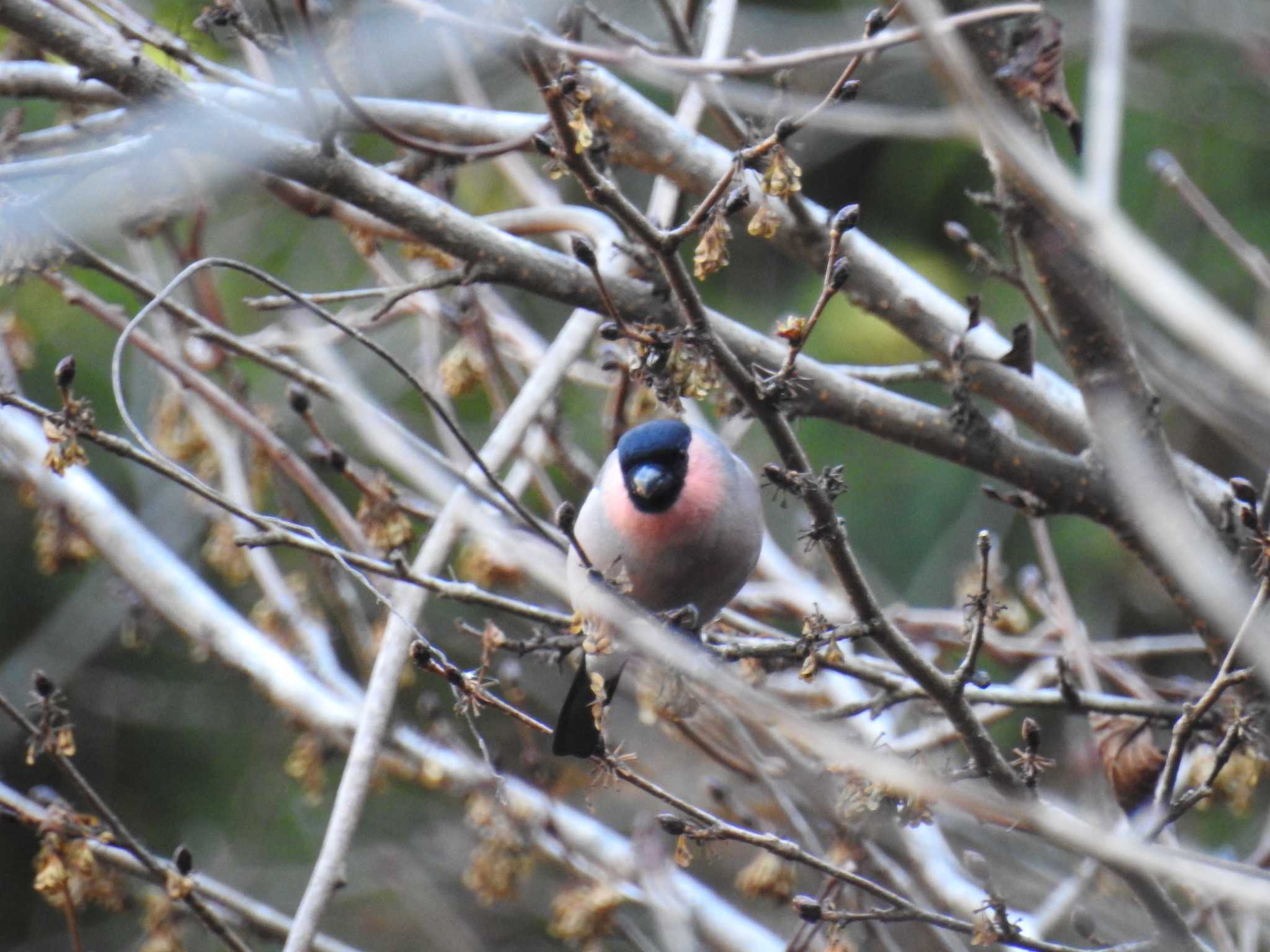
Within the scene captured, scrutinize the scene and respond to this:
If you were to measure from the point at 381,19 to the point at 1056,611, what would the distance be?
7.96 feet

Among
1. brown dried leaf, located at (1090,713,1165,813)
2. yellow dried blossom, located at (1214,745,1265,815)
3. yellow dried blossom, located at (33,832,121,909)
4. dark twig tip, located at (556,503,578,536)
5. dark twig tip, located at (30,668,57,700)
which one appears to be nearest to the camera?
dark twig tip, located at (556,503,578,536)

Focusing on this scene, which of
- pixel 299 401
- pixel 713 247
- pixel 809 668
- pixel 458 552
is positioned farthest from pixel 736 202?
pixel 458 552

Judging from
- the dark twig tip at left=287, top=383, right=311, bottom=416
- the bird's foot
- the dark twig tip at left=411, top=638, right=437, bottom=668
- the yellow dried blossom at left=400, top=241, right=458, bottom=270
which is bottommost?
the dark twig tip at left=411, top=638, right=437, bottom=668

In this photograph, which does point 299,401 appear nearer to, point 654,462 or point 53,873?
point 654,462

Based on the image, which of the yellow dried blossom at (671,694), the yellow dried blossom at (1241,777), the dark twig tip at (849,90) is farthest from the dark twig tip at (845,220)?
the yellow dried blossom at (1241,777)

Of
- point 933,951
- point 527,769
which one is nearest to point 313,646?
point 527,769

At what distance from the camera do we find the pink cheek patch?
7.73 ft

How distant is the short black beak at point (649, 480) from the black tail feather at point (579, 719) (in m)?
0.35

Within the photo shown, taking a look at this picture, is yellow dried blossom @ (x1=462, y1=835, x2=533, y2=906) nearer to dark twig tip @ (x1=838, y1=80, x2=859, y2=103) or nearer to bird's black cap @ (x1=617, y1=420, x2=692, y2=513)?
bird's black cap @ (x1=617, y1=420, x2=692, y2=513)

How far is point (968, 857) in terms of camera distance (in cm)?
170

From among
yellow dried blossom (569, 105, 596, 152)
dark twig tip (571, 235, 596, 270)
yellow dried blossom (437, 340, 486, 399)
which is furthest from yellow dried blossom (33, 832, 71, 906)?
yellow dried blossom (569, 105, 596, 152)

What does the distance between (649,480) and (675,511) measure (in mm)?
111

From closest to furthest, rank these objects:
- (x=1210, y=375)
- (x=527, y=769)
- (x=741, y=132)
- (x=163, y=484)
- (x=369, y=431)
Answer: (x=369, y=431), (x=741, y=132), (x=1210, y=375), (x=527, y=769), (x=163, y=484)

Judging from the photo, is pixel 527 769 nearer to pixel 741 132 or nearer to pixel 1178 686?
pixel 1178 686
